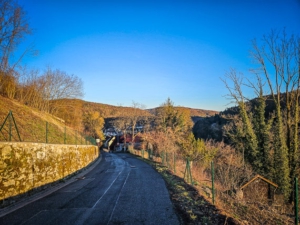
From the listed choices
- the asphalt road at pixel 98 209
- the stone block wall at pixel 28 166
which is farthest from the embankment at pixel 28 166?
the asphalt road at pixel 98 209

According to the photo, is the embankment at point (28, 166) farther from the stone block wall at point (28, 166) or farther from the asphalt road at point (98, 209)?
the asphalt road at point (98, 209)

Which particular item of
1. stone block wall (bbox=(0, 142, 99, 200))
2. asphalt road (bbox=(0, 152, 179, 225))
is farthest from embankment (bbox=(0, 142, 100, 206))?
asphalt road (bbox=(0, 152, 179, 225))

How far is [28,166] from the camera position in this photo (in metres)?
10.3

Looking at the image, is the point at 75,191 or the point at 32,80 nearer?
the point at 75,191

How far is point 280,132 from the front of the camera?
20.7m

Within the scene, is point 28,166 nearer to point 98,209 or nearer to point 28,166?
point 28,166

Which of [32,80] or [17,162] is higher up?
[32,80]

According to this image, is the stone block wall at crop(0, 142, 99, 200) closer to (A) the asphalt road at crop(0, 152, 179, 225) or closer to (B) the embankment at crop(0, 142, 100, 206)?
(B) the embankment at crop(0, 142, 100, 206)

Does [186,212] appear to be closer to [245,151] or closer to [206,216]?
[206,216]

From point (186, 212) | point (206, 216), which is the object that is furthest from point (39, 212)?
point (206, 216)

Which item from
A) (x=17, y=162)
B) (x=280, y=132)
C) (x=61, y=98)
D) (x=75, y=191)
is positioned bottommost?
(x=75, y=191)

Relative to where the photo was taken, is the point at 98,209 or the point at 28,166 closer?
the point at 98,209

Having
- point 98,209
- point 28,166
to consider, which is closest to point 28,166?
point 28,166

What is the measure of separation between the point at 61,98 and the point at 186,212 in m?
35.0
